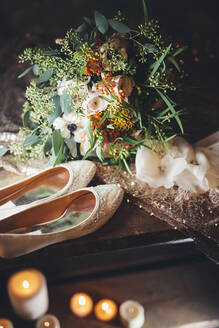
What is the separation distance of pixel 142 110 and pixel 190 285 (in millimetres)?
620

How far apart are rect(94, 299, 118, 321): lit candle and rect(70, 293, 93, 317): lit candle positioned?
23mm

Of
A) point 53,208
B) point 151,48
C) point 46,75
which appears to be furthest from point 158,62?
point 53,208

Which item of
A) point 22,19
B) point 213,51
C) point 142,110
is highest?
point 22,19

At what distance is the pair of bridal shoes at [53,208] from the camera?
0.91 metres

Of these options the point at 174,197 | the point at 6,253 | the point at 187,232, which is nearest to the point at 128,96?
the point at 174,197

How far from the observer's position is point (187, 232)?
3.26ft

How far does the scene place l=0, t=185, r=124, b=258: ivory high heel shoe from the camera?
895mm

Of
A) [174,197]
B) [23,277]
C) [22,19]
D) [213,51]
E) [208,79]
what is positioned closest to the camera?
[23,277]

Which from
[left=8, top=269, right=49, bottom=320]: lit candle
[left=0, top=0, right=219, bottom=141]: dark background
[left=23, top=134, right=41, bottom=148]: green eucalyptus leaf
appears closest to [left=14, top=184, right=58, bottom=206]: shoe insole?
[left=23, top=134, right=41, bottom=148]: green eucalyptus leaf

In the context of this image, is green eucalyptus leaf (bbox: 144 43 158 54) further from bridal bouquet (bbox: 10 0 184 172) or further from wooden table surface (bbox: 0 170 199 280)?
wooden table surface (bbox: 0 170 199 280)

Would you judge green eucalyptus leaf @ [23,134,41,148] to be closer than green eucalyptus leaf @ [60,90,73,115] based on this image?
No

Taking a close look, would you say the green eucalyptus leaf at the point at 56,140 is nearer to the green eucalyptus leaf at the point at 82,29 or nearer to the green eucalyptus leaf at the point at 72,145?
the green eucalyptus leaf at the point at 72,145

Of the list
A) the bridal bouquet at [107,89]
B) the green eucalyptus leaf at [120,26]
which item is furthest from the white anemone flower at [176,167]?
the green eucalyptus leaf at [120,26]

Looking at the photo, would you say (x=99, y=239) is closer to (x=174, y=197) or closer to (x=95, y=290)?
(x=95, y=290)
